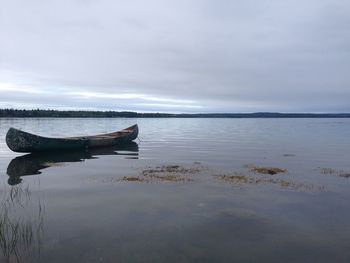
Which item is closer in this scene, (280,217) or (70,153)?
(280,217)

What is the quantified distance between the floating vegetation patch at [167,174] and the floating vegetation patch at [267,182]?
175 cm

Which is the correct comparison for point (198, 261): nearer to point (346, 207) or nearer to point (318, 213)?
point (318, 213)

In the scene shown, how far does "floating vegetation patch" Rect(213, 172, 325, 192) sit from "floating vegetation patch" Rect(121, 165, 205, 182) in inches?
68.7

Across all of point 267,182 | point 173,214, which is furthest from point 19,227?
point 267,182

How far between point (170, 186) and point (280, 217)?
5.43 metres

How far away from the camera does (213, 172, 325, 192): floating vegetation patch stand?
43.8ft

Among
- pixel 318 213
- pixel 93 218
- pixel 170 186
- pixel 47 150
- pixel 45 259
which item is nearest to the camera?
pixel 45 259

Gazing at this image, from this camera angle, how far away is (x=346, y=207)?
10.5m

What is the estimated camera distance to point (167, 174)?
640 inches

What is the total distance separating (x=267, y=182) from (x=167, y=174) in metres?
5.35

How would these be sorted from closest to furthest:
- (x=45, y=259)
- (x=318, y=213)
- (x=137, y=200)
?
(x=45, y=259) → (x=318, y=213) → (x=137, y=200)

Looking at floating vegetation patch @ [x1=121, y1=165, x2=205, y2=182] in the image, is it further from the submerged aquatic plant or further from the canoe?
the canoe

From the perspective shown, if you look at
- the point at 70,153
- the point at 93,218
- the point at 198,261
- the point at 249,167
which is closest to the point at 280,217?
the point at 198,261

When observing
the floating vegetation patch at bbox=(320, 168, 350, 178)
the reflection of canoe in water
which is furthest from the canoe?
the floating vegetation patch at bbox=(320, 168, 350, 178)
